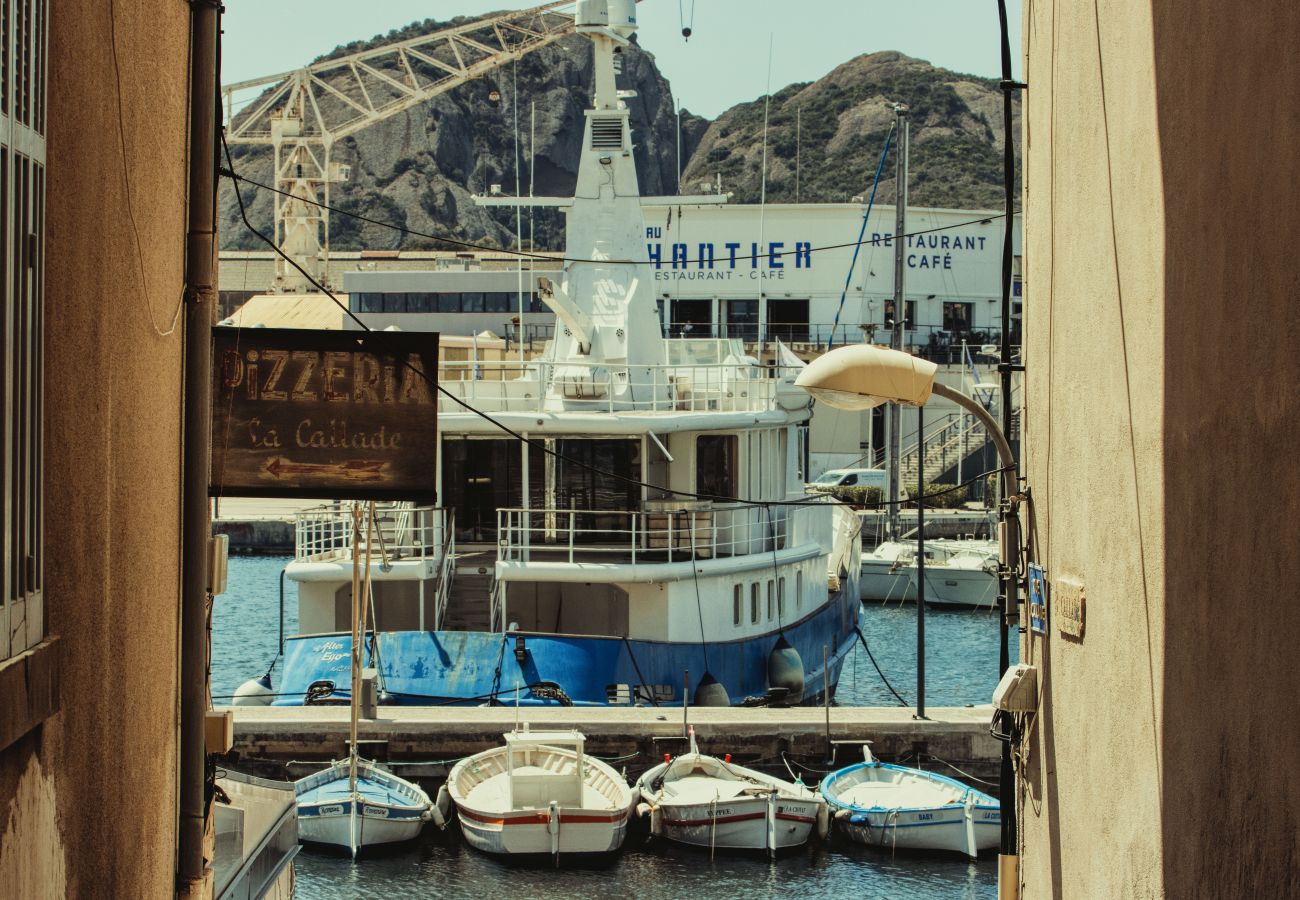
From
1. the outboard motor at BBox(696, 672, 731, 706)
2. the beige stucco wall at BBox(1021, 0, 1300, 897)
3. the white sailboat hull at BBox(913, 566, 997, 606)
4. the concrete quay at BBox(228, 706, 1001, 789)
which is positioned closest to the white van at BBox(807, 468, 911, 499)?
the white sailboat hull at BBox(913, 566, 997, 606)

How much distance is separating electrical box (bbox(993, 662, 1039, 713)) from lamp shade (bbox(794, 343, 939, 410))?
161 centimetres

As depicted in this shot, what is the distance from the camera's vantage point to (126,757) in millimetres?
6660

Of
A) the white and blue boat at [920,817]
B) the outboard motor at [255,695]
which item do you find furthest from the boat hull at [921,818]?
the outboard motor at [255,695]

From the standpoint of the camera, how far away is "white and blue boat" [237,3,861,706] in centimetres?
2094

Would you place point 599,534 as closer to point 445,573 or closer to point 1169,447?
point 445,573

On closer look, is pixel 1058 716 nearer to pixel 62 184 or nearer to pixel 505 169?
pixel 62 184

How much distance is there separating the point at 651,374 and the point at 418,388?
1640 centimetres

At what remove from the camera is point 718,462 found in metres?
24.5

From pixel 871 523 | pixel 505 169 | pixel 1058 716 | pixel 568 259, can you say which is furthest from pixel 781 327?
pixel 505 169

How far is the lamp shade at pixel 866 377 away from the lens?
9.25 metres

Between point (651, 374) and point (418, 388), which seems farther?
point (651, 374)

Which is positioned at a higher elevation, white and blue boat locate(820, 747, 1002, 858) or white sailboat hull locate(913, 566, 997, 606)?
white sailboat hull locate(913, 566, 997, 606)

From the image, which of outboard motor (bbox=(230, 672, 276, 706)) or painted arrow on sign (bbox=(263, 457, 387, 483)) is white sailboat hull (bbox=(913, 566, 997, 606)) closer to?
outboard motor (bbox=(230, 672, 276, 706))

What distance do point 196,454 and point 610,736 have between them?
12.0 meters
